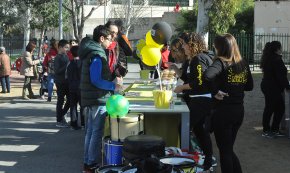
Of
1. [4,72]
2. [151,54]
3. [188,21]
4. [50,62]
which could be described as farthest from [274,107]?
[188,21]

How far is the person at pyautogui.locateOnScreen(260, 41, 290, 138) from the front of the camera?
28.4ft

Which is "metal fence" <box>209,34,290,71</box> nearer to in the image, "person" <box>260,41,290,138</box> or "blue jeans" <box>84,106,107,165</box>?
"person" <box>260,41,290,138</box>

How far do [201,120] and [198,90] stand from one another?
0.40m

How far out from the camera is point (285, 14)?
101ft

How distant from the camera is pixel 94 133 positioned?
640 centimetres

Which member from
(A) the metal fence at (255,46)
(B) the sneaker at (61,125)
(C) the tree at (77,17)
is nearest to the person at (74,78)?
(B) the sneaker at (61,125)

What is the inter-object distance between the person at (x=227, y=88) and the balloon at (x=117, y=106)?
104 cm

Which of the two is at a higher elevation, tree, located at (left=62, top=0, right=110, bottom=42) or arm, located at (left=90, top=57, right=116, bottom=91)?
tree, located at (left=62, top=0, right=110, bottom=42)

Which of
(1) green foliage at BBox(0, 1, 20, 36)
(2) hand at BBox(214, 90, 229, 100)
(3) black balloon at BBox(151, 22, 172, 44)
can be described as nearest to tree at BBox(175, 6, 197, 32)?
(1) green foliage at BBox(0, 1, 20, 36)

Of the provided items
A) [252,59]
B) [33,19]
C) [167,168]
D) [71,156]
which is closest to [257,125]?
[71,156]

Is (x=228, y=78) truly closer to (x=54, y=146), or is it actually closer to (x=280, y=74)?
(x=280, y=74)

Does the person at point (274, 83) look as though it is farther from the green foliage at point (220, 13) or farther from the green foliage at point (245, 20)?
the green foliage at point (245, 20)

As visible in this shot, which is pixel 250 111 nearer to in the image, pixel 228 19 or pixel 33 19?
pixel 228 19

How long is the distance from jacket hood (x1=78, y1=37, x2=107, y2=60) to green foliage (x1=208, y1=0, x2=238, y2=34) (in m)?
8.96
